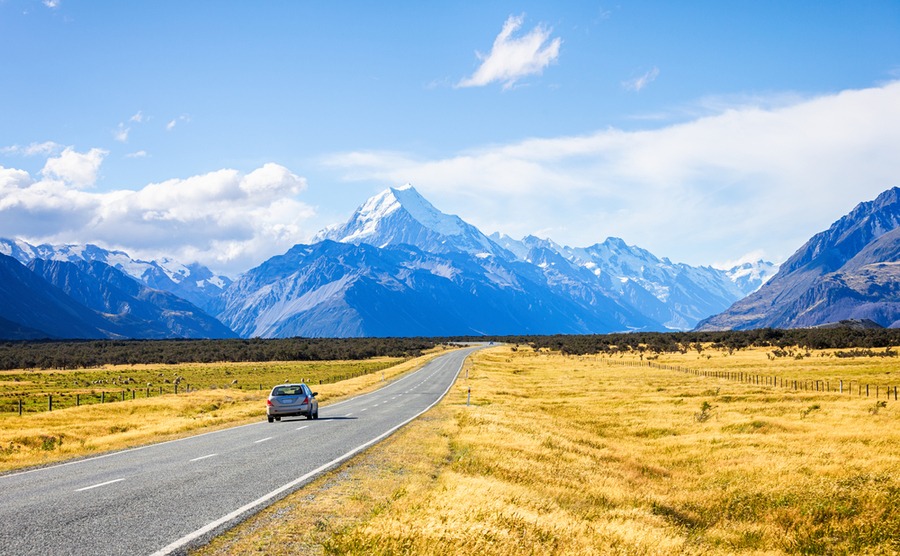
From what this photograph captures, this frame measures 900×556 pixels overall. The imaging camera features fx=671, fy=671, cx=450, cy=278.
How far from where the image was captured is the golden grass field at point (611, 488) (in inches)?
429

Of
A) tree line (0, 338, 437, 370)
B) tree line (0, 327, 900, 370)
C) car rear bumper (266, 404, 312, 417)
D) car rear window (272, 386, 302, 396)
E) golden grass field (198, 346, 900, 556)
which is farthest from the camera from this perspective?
tree line (0, 338, 437, 370)

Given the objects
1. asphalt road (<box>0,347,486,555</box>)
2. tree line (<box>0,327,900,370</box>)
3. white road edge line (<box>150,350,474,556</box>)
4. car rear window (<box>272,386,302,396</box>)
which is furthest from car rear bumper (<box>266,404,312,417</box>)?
tree line (<box>0,327,900,370</box>)

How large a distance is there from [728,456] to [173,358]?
500ft

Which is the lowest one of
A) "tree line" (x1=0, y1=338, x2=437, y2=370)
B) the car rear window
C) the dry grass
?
"tree line" (x1=0, y1=338, x2=437, y2=370)

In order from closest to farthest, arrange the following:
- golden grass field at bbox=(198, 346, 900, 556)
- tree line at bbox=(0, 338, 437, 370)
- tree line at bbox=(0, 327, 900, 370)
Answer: golden grass field at bbox=(198, 346, 900, 556) → tree line at bbox=(0, 327, 900, 370) → tree line at bbox=(0, 338, 437, 370)

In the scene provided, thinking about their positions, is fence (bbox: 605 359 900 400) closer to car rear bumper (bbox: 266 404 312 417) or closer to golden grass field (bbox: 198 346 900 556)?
golden grass field (bbox: 198 346 900 556)

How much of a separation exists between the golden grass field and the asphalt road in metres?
0.86

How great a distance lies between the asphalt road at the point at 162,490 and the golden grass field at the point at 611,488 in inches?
33.7

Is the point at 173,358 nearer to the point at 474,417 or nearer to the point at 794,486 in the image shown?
the point at 474,417

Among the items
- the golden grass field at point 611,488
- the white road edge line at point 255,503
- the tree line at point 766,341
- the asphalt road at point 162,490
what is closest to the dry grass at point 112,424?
the asphalt road at point 162,490

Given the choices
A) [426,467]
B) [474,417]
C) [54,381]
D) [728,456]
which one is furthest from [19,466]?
[54,381]

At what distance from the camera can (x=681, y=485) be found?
22.1m

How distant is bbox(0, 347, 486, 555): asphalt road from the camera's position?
10227mm

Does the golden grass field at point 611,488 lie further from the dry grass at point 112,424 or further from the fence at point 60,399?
the fence at point 60,399
